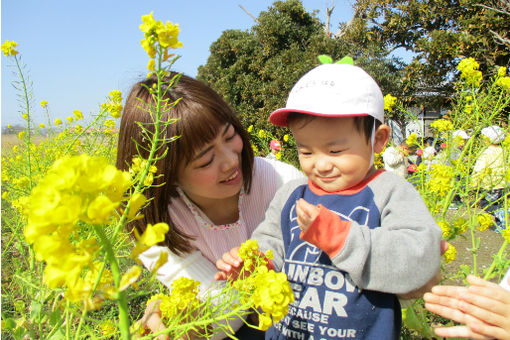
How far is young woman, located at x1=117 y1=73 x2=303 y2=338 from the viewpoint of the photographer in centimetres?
146

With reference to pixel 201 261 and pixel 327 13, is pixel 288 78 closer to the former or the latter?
pixel 327 13

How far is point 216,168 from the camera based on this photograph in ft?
4.85

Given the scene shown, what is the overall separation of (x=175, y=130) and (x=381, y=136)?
0.78 meters

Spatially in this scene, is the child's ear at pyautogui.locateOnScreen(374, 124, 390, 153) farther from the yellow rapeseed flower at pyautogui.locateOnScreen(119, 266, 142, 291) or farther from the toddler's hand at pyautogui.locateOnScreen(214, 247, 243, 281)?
the yellow rapeseed flower at pyautogui.locateOnScreen(119, 266, 142, 291)

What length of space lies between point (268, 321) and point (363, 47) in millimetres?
7401

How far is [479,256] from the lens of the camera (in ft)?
11.4

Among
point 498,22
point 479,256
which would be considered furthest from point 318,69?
point 498,22

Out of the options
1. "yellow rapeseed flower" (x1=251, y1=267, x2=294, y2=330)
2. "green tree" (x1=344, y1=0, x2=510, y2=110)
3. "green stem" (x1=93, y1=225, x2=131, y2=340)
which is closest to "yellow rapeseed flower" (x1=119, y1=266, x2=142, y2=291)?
"green stem" (x1=93, y1=225, x2=131, y2=340)

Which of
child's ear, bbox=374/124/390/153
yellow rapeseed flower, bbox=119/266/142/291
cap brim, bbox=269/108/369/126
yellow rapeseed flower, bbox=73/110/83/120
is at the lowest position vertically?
yellow rapeseed flower, bbox=119/266/142/291

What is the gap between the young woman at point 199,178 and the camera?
4.78 feet

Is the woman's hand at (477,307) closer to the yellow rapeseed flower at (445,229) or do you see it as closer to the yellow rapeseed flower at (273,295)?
the yellow rapeseed flower at (273,295)

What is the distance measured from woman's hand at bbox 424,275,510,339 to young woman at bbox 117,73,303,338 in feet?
2.94

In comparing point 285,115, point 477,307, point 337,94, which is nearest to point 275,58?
point 285,115

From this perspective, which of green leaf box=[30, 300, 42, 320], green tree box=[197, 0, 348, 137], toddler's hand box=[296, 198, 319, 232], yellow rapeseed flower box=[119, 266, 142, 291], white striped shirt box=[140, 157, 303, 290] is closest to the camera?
yellow rapeseed flower box=[119, 266, 142, 291]
